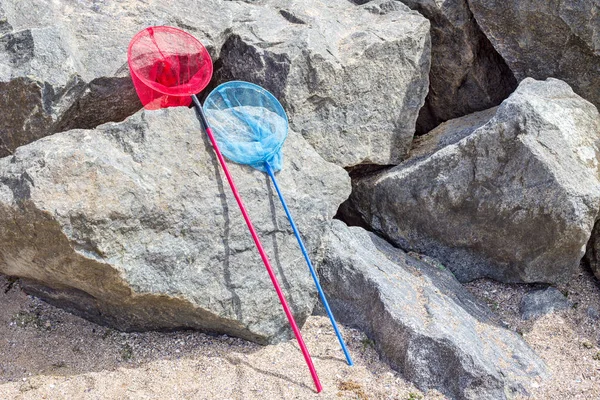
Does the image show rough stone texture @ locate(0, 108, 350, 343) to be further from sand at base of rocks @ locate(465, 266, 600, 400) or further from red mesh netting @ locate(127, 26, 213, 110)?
sand at base of rocks @ locate(465, 266, 600, 400)

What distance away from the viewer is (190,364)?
390 centimetres

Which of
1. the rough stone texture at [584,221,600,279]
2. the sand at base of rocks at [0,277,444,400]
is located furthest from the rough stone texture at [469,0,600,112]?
the sand at base of rocks at [0,277,444,400]

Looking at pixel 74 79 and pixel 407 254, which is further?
pixel 407 254

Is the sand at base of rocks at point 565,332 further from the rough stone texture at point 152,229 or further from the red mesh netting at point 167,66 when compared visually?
the red mesh netting at point 167,66

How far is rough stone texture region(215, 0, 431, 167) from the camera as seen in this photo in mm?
4684

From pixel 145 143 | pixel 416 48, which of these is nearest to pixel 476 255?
pixel 416 48

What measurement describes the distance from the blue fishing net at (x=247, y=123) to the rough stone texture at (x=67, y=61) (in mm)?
411

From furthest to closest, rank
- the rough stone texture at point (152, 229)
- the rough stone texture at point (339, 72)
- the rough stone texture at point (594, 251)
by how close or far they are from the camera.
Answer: the rough stone texture at point (594, 251), the rough stone texture at point (339, 72), the rough stone texture at point (152, 229)

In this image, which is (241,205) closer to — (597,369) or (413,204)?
(413,204)

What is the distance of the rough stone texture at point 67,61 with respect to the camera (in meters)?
4.13

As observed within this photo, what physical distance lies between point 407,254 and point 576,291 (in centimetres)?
112

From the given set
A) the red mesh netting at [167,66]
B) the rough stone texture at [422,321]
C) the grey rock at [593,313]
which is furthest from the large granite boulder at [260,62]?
the grey rock at [593,313]

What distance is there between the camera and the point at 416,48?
16.5ft

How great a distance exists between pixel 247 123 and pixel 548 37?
2.20 m
